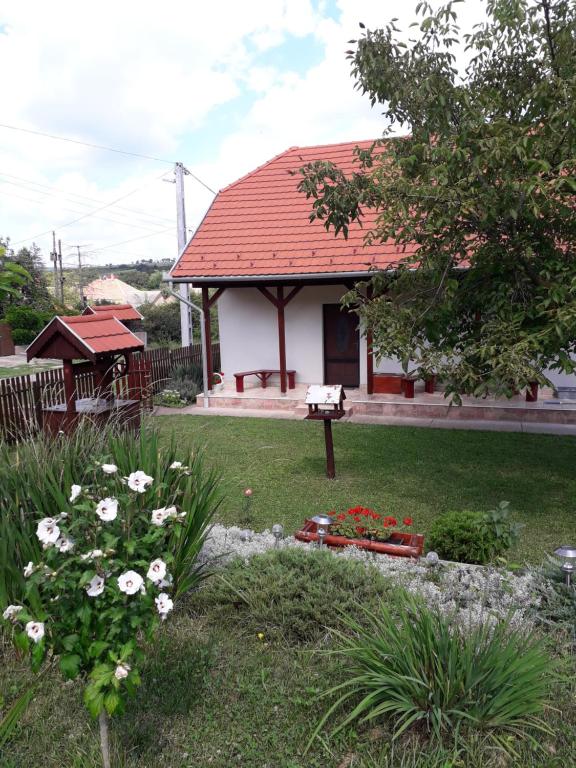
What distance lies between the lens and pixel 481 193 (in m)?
5.23

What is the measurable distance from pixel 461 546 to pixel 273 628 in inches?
74.4

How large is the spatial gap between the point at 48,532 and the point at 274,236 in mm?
10883

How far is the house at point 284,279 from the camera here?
11.6 meters

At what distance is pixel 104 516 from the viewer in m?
2.44

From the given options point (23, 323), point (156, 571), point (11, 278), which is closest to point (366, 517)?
point (156, 571)

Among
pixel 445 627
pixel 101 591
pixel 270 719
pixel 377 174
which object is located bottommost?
pixel 270 719

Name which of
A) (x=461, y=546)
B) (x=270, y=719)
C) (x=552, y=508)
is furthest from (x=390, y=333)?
(x=270, y=719)

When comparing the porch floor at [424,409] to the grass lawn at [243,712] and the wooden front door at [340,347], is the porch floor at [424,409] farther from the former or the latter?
the grass lawn at [243,712]

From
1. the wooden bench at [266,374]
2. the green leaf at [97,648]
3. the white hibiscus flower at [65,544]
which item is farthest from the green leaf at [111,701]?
the wooden bench at [266,374]

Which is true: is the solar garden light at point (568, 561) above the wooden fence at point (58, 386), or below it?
below

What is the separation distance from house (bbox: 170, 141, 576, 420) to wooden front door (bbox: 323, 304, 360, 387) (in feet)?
0.07

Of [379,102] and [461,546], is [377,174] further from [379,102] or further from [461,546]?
[461,546]

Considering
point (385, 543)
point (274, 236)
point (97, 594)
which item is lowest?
point (385, 543)

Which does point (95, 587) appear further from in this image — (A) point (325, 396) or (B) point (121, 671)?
(A) point (325, 396)
